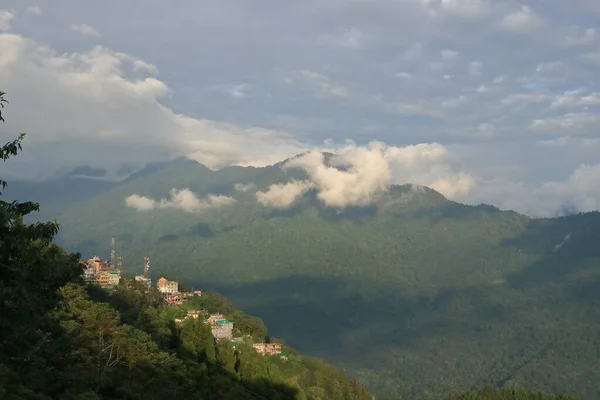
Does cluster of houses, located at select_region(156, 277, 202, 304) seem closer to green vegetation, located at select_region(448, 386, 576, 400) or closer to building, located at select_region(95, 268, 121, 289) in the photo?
building, located at select_region(95, 268, 121, 289)

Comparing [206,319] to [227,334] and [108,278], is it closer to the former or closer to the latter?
[227,334]

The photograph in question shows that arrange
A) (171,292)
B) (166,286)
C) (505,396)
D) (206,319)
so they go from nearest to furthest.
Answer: (206,319) < (505,396) < (171,292) < (166,286)

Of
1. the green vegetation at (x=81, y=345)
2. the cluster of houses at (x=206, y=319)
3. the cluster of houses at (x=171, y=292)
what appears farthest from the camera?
the cluster of houses at (x=171, y=292)

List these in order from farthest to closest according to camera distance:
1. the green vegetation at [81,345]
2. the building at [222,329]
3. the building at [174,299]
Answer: the building at [174,299]
the building at [222,329]
the green vegetation at [81,345]

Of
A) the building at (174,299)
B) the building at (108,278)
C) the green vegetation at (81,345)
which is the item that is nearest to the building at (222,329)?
the green vegetation at (81,345)

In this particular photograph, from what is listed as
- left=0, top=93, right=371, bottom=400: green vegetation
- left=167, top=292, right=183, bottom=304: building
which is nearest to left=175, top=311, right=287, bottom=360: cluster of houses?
left=0, top=93, right=371, bottom=400: green vegetation

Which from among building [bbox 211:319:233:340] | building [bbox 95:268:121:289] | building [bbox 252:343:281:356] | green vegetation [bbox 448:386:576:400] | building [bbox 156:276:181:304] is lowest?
green vegetation [bbox 448:386:576:400]

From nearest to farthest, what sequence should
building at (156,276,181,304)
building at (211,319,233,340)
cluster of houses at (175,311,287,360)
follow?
cluster of houses at (175,311,287,360) < building at (211,319,233,340) < building at (156,276,181,304)

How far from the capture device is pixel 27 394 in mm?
25484

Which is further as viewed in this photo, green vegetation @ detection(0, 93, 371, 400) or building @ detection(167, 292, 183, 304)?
building @ detection(167, 292, 183, 304)

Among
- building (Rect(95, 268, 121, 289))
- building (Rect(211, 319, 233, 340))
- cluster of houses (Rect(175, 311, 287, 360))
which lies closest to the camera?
cluster of houses (Rect(175, 311, 287, 360))

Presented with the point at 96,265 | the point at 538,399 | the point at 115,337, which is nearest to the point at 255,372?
the point at 115,337

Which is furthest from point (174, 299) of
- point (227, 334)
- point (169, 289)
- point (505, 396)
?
point (505, 396)

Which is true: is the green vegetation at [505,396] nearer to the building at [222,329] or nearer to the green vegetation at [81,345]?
the green vegetation at [81,345]
